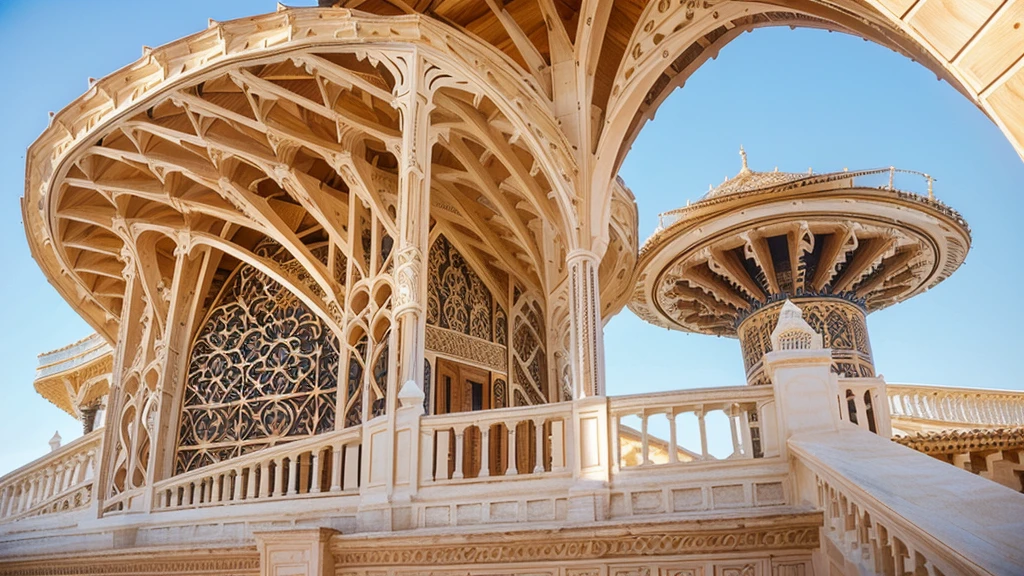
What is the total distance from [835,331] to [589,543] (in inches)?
349

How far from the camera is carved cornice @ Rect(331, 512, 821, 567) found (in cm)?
505

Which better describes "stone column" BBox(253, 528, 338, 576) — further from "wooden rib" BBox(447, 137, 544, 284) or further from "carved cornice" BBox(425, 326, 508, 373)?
"wooden rib" BBox(447, 137, 544, 284)

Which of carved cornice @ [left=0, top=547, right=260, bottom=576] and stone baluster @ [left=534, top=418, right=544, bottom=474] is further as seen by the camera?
carved cornice @ [left=0, top=547, right=260, bottom=576]

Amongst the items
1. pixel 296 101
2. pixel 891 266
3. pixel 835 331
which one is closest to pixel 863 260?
pixel 891 266

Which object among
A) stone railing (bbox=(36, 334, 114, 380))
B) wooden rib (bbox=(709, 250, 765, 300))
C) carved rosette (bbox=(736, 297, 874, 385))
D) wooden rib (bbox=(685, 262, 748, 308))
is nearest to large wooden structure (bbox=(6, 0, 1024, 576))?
carved rosette (bbox=(736, 297, 874, 385))

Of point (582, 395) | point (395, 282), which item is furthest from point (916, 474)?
point (395, 282)

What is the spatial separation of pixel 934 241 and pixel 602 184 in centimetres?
682

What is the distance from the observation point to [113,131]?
869 centimetres

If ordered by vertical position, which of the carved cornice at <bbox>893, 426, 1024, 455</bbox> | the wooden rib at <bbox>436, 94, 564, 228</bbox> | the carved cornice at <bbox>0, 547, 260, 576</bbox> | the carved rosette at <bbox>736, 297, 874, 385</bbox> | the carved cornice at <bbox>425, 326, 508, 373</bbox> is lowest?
the carved cornice at <bbox>0, 547, 260, 576</bbox>

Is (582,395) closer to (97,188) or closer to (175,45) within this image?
(175,45)

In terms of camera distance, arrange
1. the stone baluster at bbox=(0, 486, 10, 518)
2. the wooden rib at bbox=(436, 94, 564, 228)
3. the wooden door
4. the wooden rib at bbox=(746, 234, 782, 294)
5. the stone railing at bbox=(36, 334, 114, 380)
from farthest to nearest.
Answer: the stone railing at bbox=(36, 334, 114, 380)
the wooden rib at bbox=(746, 234, 782, 294)
the stone baluster at bbox=(0, 486, 10, 518)
the wooden door
the wooden rib at bbox=(436, 94, 564, 228)

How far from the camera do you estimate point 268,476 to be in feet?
24.4

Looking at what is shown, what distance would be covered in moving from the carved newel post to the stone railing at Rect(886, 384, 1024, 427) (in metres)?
8.09

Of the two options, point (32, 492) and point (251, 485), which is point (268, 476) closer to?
point (251, 485)
